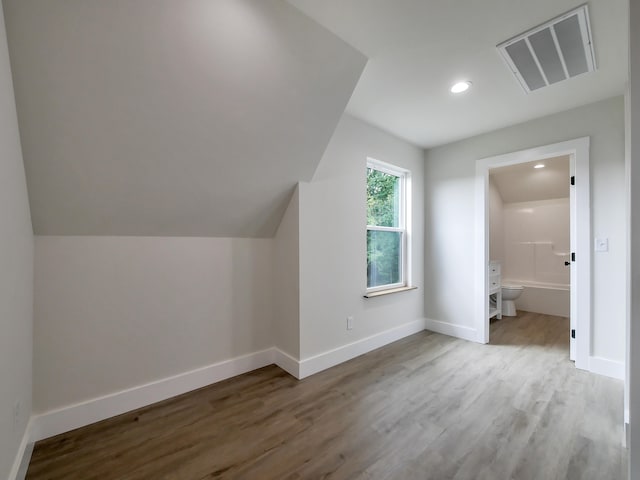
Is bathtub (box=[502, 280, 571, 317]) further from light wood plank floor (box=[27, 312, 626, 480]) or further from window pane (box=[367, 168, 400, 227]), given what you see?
window pane (box=[367, 168, 400, 227])

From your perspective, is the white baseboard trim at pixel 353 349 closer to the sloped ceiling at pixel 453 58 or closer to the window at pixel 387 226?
the window at pixel 387 226

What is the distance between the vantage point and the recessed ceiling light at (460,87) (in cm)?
225

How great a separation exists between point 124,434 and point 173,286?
3.20 feet

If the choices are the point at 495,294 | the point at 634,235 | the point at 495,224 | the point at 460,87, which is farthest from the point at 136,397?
the point at 495,224

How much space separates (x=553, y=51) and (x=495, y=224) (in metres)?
3.92

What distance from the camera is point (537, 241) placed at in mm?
5105

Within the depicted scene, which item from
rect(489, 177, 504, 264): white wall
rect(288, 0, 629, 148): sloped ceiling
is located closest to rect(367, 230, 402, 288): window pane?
rect(288, 0, 629, 148): sloped ceiling

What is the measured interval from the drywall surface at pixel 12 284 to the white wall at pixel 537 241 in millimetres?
6597

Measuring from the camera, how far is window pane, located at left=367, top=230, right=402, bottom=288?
3.18 m

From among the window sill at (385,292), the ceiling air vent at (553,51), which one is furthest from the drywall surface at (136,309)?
the ceiling air vent at (553,51)

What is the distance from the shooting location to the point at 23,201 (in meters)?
1.51

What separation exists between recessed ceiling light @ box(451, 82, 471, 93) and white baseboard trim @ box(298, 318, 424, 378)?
2531mm

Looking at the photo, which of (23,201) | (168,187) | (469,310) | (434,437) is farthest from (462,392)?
(23,201)

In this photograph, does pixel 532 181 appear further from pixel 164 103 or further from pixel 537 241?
pixel 164 103
